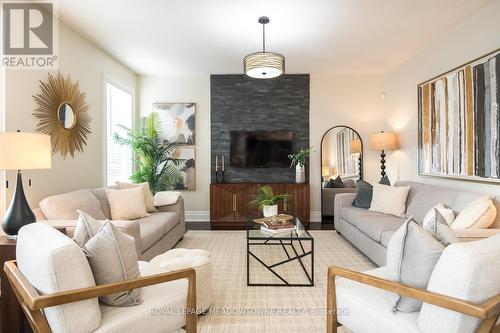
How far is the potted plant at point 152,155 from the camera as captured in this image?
15.6 ft

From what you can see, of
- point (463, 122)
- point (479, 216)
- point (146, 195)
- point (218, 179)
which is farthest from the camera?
point (218, 179)

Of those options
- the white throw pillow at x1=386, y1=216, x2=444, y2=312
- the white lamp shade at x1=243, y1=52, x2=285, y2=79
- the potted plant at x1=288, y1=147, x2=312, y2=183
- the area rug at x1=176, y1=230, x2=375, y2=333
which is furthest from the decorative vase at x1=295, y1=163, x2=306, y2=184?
the white throw pillow at x1=386, y1=216, x2=444, y2=312

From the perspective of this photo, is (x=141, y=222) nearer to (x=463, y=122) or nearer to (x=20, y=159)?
(x=20, y=159)

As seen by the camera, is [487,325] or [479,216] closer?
[487,325]

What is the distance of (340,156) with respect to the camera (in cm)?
556

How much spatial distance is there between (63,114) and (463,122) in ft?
14.8

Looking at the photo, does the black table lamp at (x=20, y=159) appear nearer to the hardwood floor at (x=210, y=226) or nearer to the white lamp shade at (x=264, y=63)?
the white lamp shade at (x=264, y=63)

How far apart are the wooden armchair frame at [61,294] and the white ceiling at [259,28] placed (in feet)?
8.53

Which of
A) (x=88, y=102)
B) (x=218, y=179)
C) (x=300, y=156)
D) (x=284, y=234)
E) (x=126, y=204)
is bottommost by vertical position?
(x=284, y=234)

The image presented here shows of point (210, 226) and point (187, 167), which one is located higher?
point (187, 167)

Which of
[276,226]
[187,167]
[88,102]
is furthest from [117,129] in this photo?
[276,226]

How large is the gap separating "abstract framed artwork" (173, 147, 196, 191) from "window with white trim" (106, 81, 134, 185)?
0.88m

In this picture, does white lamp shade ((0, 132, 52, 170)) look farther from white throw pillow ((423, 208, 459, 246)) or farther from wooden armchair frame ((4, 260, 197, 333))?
white throw pillow ((423, 208, 459, 246))

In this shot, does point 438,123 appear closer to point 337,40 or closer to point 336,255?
point 337,40
